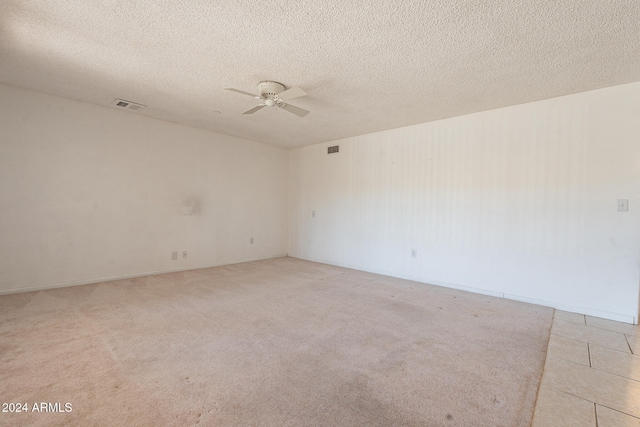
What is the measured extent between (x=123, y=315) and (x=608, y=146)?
550 centimetres

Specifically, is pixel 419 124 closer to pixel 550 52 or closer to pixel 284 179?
pixel 550 52

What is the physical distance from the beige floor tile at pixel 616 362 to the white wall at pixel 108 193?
5291 mm

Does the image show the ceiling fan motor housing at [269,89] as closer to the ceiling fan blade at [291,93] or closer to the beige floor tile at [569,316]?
the ceiling fan blade at [291,93]

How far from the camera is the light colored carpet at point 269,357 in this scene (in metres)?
1.58

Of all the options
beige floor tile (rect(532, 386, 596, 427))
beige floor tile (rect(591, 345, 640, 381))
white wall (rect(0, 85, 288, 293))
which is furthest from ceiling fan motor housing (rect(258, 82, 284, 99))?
beige floor tile (rect(591, 345, 640, 381))

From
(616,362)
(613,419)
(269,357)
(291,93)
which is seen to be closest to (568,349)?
(616,362)

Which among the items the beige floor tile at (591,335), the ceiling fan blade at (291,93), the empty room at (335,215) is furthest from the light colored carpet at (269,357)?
the ceiling fan blade at (291,93)

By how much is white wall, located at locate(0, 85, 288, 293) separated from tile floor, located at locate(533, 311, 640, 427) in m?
5.05

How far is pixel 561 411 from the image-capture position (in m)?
1.64

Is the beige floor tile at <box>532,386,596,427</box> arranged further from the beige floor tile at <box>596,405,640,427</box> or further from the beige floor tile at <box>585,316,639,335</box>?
the beige floor tile at <box>585,316,639,335</box>

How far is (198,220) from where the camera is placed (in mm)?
5176

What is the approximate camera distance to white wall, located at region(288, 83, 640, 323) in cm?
305

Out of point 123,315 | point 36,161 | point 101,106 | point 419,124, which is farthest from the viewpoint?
point 419,124

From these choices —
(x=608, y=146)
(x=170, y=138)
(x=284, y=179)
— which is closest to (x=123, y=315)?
(x=170, y=138)
